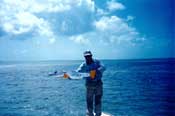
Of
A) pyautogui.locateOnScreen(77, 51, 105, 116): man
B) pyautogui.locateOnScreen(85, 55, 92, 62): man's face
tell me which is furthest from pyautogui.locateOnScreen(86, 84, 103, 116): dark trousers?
pyautogui.locateOnScreen(85, 55, 92, 62): man's face

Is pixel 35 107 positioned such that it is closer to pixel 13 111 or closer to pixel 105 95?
pixel 13 111

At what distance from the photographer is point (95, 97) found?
7.07 metres

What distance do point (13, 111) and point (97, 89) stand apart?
44.4 ft

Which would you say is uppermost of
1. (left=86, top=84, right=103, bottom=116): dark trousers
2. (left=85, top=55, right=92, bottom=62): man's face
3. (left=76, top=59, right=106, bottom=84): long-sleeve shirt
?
(left=85, top=55, right=92, bottom=62): man's face

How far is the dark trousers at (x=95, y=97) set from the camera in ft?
22.7

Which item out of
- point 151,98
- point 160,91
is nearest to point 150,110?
point 151,98

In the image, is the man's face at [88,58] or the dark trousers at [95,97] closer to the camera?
the man's face at [88,58]

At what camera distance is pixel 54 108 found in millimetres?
20125

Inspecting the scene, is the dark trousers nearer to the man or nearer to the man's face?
the man

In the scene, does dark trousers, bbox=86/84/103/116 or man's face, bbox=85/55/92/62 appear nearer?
man's face, bbox=85/55/92/62

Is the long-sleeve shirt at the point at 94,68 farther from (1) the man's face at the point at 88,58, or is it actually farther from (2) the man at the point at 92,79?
(1) the man's face at the point at 88,58

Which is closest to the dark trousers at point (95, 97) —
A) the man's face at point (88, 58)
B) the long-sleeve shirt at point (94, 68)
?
the long-sleeve shirt at point (94, 68)

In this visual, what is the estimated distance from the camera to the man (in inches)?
263

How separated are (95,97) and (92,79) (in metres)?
0.53
